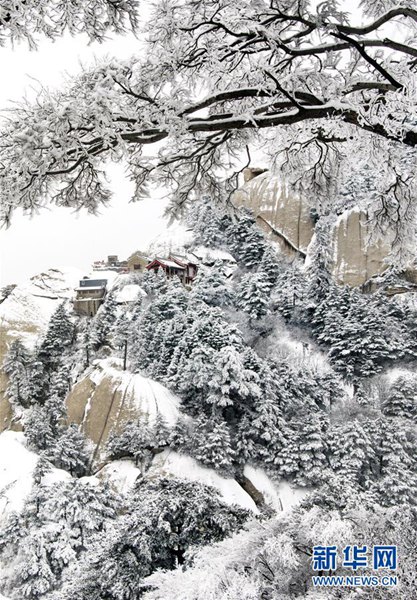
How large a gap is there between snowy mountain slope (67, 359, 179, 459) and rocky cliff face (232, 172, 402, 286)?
43.8 ft

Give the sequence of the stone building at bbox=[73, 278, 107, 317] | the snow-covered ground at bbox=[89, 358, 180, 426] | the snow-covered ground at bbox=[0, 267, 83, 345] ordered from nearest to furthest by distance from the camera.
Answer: the snow-covered ground at bbox=[89, 358, 180, 426] → the snow-covered ground at bbox=[0, 267, 83, 345] → the stone building at bbox=[73, 278, 107, 317]

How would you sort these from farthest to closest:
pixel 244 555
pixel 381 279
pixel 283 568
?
pixel 381 279 < pixel 244 555 < pixel 283 568

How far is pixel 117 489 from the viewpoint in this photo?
53.0ft

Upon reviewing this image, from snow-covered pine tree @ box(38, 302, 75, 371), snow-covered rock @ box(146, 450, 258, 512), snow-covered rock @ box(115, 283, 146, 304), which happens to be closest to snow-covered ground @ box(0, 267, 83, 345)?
snow-covered pine tree @ box(38, 302, 75, 371)

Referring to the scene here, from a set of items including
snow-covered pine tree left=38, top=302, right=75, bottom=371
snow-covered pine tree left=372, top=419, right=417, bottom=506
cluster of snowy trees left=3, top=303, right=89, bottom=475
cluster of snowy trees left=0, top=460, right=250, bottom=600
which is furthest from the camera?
snow-covered pine tree left=38, top=302, right=75, bottom=371

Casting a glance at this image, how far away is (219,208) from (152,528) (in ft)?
19.3

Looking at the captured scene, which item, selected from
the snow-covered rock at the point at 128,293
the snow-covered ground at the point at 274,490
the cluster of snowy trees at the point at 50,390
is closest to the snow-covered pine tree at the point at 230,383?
the snow-covered ground at the point at 274,490

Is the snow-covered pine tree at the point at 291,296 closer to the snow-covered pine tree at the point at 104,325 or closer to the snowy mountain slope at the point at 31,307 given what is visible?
the snow-covered pine tree at the point at 104,325

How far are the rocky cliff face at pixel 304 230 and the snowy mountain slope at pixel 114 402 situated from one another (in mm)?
13362

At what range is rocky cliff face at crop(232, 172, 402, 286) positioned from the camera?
28.9 m

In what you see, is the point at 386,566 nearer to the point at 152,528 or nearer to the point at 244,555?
the point at 244,555

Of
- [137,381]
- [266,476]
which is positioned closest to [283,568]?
[266,476]

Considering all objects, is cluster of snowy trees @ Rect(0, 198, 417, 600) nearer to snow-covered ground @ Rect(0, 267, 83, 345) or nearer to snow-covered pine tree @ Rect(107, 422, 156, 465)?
snow-covered pine tree @ Rect(107, 422, 156, 465)

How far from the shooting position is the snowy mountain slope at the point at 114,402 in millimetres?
18859
